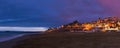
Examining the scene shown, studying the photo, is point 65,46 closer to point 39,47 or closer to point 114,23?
point 39,47

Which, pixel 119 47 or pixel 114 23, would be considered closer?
pixel 119 47

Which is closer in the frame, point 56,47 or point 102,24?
point 56,47

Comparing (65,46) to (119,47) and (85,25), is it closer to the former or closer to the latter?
(119,47)

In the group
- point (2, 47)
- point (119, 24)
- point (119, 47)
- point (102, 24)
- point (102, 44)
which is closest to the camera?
point (119, 47)

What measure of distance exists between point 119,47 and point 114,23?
51.8 metres

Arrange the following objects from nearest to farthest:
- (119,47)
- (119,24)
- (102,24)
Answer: (119,47) < (102,24) < (119,24)

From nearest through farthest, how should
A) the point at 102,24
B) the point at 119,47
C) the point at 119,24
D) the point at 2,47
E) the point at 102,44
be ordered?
the point at 119,47, the point at 102,44, the point at 2,47, the point at 102,24, the point at 119,24

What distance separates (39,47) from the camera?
75.0 ft

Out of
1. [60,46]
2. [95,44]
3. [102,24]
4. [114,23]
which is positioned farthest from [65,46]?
[114,23]

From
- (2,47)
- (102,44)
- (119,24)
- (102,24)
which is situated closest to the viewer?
(102,44)

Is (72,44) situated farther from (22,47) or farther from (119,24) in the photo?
(119,24)

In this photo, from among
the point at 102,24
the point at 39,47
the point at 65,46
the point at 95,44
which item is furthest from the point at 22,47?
the point at 102,24

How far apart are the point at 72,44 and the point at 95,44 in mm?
1463

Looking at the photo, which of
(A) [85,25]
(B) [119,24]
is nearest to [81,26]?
(A) [85,25]
